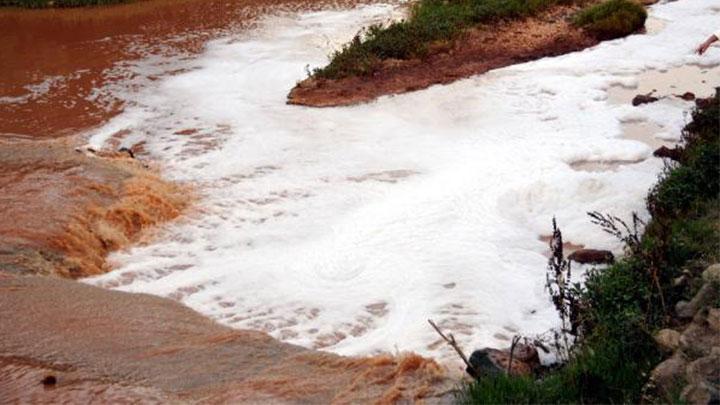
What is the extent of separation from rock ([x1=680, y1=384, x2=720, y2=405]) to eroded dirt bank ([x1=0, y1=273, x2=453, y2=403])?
1.78 metres

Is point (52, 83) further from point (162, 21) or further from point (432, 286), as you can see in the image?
point (432, 286)

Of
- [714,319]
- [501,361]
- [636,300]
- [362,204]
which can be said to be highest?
[714,319]

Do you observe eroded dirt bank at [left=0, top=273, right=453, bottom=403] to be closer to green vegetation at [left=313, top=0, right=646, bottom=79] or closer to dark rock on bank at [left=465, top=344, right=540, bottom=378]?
dark rock on bank at [left=465, top=344, right=540, bottom=378]

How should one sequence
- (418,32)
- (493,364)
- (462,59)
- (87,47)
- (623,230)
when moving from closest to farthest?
(493,364), (623,230), (462,59), (418,32), (87,47)

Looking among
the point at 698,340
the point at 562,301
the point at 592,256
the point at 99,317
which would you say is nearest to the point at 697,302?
the point at 698,340

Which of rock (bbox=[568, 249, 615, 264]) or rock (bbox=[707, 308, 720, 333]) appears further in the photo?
rock (bbox=[568, 249, 615, 264])

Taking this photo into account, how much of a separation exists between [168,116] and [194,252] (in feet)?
17.7

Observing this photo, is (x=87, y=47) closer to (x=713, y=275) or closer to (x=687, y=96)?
(x=687, y=96)

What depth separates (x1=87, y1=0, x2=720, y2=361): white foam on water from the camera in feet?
24.1

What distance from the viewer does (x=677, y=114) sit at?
38.0 ft

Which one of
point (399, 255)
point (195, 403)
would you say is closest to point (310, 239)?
point (399, 255)

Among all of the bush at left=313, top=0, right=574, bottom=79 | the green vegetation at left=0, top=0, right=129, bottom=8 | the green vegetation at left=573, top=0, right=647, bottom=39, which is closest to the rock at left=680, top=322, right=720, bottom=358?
the bush at left=313, top=0, right=574, bottom=79

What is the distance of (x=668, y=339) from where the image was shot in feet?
16.1

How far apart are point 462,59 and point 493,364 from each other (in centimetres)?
1079
